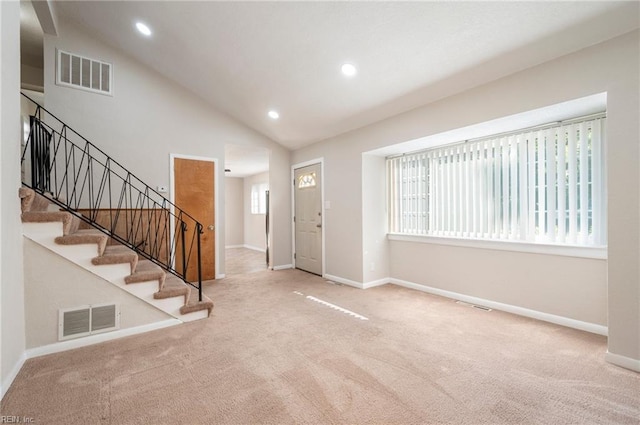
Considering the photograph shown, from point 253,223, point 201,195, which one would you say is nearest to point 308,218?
point 201,195

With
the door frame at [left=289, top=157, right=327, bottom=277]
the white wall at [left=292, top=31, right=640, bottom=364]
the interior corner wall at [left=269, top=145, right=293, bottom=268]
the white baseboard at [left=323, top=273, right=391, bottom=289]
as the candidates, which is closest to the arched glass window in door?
the door frame at [left=289, top=157, right=327, bottom=277]

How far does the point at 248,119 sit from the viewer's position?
514cm

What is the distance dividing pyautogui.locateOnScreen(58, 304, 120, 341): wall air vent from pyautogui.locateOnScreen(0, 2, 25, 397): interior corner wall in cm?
25

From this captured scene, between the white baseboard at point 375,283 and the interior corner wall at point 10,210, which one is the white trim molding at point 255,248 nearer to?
the white baseboard at point 375,283

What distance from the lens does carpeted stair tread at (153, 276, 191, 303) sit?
2949 millimetres

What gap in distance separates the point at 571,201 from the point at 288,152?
468 cm

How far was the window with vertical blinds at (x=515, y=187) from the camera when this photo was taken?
2.83 m

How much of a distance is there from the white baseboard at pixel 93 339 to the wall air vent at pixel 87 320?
44 mm

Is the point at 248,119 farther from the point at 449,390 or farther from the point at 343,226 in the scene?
the point at 449,390

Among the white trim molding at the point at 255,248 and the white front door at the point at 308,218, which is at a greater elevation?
the white front door at the point at 308,218

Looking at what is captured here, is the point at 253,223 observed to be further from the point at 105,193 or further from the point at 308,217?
the point at 105,193

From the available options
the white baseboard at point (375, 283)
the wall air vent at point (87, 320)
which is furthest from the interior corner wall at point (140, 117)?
the white baseboard at point (375, 283)

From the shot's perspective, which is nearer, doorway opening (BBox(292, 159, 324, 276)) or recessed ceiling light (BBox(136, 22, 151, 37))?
recessed ceiling light (BBox(136, 22, 151, 37))

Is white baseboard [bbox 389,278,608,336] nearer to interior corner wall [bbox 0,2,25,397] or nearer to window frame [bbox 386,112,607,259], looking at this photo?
window frame [bbox 386,112,607,259]
